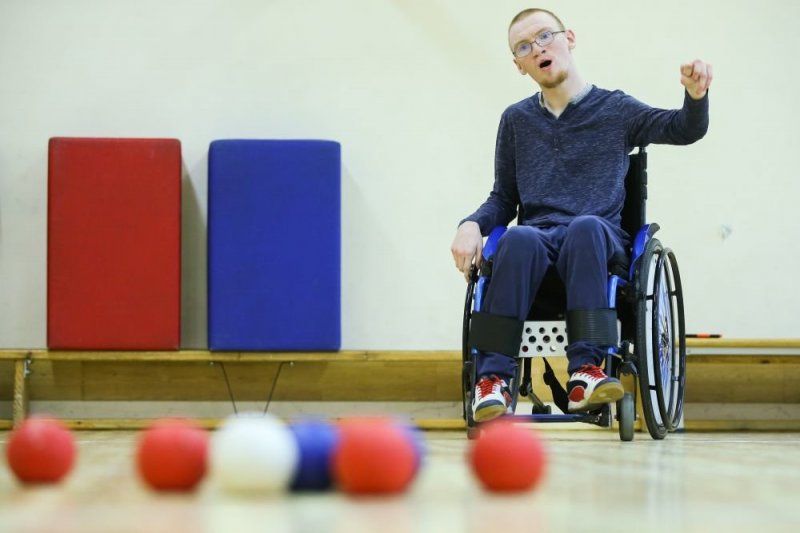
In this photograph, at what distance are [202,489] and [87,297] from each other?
2977mm

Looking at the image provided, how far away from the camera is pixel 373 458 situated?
102cm

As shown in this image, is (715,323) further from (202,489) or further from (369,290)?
(202,489)

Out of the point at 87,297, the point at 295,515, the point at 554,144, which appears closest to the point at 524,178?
the point at 554,144

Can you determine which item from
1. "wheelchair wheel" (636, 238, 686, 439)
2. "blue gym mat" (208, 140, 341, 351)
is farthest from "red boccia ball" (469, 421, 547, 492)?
"blue gym mat" (208, 140, 341, 351)

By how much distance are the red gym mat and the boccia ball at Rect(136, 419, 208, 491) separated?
2.90 meters

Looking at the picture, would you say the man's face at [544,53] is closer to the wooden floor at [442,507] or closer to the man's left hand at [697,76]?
the man's left hand at [697,76]

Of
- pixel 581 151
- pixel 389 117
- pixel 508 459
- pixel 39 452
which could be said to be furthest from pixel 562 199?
pixel 389 117

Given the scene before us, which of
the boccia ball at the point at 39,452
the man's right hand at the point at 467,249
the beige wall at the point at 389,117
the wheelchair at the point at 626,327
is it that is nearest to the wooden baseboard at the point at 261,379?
the beige wall at the point at 389,117

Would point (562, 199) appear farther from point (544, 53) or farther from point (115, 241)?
point (115, 241)

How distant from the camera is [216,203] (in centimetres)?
396

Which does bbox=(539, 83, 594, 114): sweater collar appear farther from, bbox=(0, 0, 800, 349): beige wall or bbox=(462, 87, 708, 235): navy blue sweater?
bbox=(0, 0, 800, 349): beige wall

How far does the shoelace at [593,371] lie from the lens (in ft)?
7.24

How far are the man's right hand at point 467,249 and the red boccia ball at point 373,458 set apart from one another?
1.37 metres

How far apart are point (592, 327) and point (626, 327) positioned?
0.97ft
